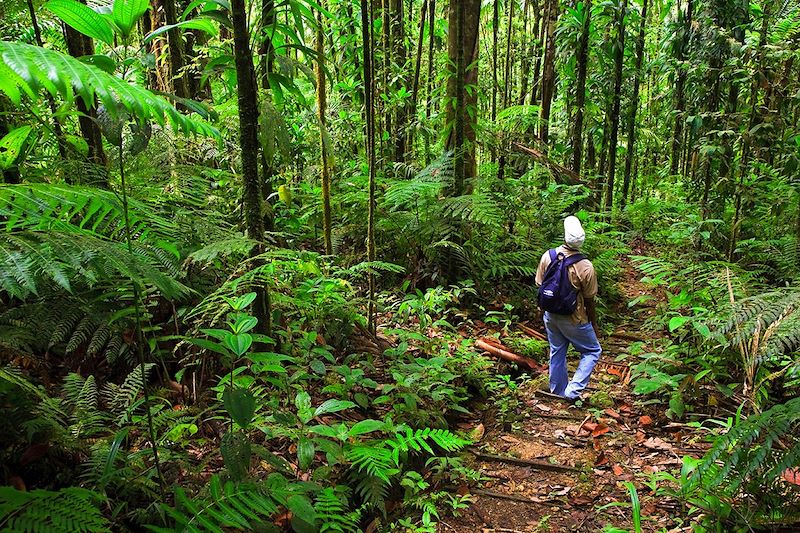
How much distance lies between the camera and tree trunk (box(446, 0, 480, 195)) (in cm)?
563

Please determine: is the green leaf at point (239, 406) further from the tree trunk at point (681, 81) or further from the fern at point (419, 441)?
the tree trunk at point (681, 81)

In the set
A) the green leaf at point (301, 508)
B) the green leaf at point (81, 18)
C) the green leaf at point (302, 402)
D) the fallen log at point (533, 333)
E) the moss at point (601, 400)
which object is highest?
the green leaf at point (81, 18)

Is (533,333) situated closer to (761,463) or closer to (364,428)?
(761,463)

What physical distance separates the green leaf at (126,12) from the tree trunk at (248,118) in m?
0.70

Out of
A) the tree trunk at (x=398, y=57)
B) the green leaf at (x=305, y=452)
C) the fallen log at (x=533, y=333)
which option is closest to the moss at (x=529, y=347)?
the fallen log at (x=533, y=333)

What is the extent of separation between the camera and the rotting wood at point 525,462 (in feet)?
11.6

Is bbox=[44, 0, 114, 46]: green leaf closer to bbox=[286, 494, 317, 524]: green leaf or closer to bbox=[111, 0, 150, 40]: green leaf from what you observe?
bbox=[111, 0, 150, 40]: green leaf

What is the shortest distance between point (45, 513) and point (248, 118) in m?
1.92

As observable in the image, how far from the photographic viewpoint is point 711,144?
21.9ft

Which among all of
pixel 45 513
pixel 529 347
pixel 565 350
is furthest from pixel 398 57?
pixel 45 513

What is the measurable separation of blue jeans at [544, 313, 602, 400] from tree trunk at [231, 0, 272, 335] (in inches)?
121

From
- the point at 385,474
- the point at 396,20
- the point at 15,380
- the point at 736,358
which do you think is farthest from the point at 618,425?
the point at 396,20

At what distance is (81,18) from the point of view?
1803 mm

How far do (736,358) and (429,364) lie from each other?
2655 millimetres
